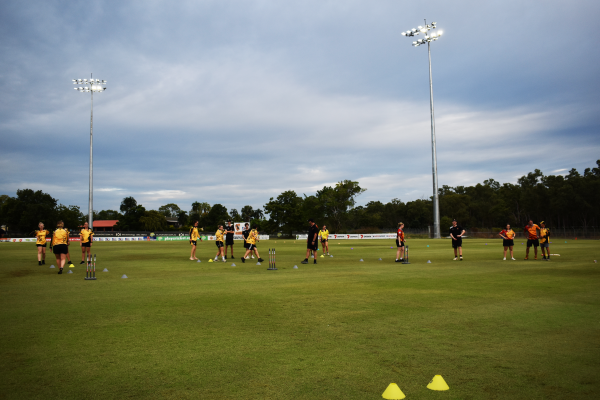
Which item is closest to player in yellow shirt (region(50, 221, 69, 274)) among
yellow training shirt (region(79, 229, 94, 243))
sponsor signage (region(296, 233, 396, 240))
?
yellow training shirt (region(79, 229, 94, 243))

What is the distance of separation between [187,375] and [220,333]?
185 cm

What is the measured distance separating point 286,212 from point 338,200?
1843cm

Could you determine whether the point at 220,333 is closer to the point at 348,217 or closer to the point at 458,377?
the point at 458,377

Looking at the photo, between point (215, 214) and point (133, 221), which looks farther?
point (215, 214)

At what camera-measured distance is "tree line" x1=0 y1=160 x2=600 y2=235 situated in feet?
262

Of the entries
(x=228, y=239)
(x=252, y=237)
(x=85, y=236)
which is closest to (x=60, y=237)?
(x=85, y=236)

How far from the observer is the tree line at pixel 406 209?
7975 centimetres

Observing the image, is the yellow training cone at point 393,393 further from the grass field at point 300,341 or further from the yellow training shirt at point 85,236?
the yellow training shirt at point 85,236

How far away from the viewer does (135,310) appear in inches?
333

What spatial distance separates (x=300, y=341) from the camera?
240 inches

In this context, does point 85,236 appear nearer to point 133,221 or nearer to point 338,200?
point 338,200

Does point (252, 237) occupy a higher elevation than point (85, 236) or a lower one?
lower

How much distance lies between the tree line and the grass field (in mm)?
59304

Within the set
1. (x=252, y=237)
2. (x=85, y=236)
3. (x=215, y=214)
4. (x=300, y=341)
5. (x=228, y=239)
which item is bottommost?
(x=300, y=341)
